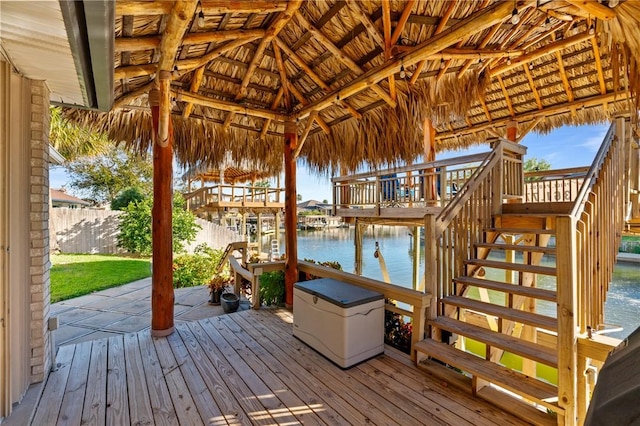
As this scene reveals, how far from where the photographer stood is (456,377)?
2.59 metres

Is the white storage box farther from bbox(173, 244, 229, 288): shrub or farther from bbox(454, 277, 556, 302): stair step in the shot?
bbox(173, 244, 229, 288): shrub

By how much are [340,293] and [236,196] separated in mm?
10417

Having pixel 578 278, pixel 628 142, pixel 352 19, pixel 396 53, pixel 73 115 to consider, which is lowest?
pixel 578 278

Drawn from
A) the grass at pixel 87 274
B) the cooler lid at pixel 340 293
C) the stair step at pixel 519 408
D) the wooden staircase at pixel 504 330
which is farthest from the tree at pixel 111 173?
the stair step at pixel 519 408

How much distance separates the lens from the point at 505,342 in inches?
97.7

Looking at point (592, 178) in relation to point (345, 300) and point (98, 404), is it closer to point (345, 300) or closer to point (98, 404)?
point (345, 300)

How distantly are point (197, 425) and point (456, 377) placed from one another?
6.98ft

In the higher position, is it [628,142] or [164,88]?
[164,88]

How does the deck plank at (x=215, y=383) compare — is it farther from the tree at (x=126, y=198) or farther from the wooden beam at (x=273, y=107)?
the tree at (x=126, y=198)

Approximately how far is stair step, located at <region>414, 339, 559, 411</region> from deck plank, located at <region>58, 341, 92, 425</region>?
284 centimetres

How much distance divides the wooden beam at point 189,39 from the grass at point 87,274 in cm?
528

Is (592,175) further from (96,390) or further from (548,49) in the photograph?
(96,390)

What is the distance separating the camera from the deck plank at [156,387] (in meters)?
2.12

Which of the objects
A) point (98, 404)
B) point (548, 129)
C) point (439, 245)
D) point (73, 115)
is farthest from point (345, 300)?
point (548, 129)
